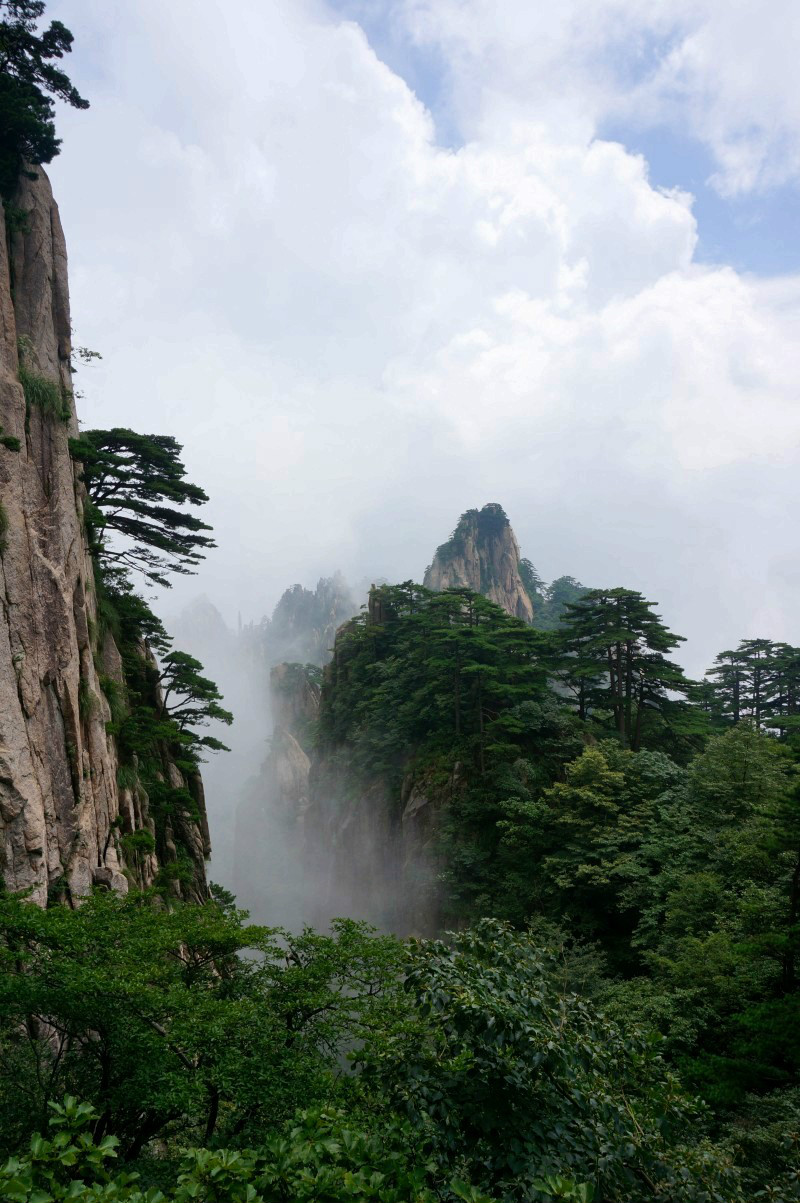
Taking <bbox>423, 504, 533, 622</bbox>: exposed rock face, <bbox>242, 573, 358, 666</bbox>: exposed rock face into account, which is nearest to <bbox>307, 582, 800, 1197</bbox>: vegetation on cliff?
<bbox>423, 504, 533, 622</bbox>: exposed rock face

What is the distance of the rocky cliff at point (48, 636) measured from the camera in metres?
11.3

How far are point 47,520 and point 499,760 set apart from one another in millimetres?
17926

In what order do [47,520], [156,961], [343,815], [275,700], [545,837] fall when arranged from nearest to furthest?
[156,961], [47,520], [545,837], [343,815], [275,700]

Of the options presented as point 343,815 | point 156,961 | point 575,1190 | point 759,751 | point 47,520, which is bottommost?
point 343,815

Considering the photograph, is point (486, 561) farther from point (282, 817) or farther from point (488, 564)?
point (282, 817)

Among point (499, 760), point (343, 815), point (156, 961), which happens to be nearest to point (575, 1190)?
point (156, 961)

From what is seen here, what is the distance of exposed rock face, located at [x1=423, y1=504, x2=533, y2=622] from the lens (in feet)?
200

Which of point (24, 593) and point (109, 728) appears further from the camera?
point (109, 728)

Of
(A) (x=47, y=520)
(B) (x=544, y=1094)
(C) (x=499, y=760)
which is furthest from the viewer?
(C) (x=499, y=760)

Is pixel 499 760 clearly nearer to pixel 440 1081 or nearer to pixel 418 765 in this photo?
pixel 418 765

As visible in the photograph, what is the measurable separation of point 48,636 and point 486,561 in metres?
52.4

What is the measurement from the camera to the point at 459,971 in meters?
4.75

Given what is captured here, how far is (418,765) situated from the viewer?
2853 cm

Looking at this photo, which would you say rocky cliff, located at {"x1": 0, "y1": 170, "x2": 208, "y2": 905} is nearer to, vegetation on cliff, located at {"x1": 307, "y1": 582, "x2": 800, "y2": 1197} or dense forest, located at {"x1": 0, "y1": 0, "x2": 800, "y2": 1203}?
dense forest, located at {"x1": 0, "y1": 0, "x2": 800, "y2": 1203}
